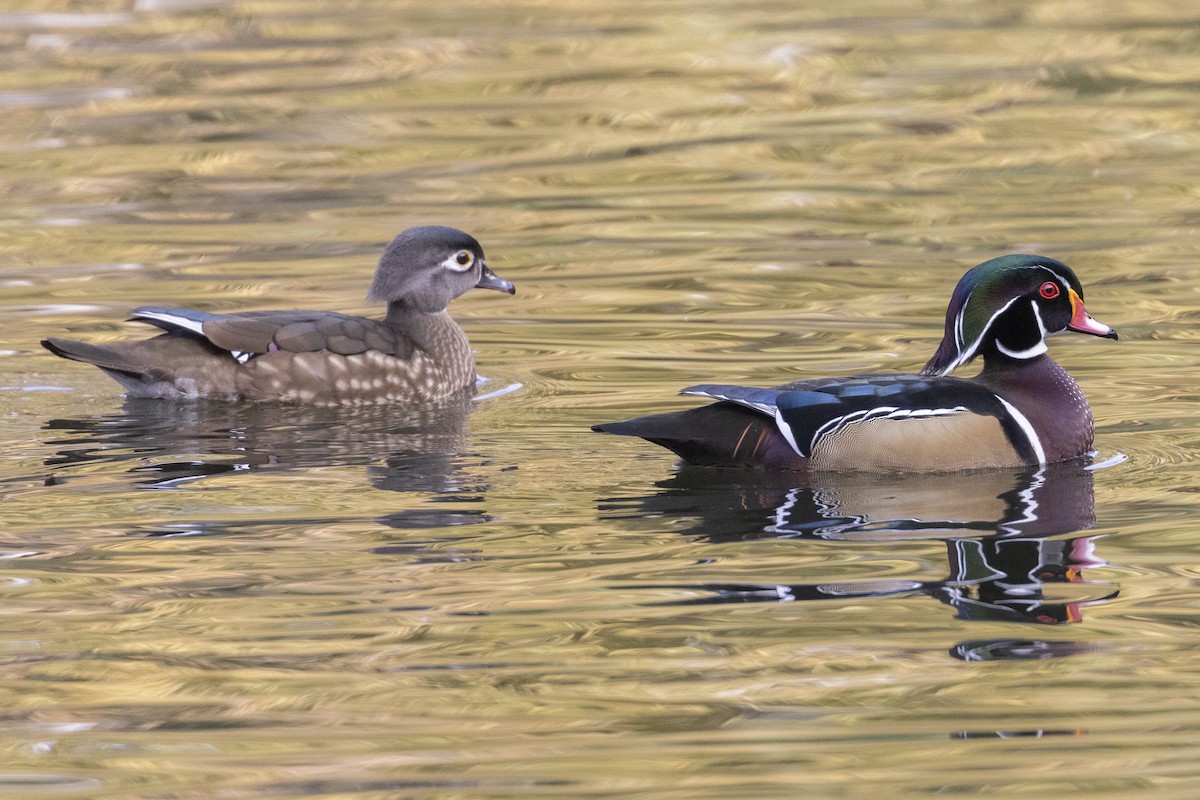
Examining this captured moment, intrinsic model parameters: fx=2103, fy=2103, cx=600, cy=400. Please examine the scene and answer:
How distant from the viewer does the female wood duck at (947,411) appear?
8180 mm

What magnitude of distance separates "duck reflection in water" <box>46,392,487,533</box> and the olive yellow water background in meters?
0.04

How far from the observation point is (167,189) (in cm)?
1567

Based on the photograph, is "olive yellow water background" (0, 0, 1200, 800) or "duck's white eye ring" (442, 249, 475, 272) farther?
"duck's white eye ring" (442, 249, 475, 272)

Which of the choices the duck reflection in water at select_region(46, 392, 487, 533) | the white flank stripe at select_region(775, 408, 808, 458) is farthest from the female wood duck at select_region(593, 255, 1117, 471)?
the duck reflection in water at select_region(46, 392, 487, 533)

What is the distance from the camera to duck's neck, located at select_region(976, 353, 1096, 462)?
8.39 meters

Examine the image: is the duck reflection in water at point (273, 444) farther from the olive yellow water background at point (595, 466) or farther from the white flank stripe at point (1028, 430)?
the white flank stripe at point (1028, 430)

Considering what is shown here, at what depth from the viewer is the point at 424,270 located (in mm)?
10852

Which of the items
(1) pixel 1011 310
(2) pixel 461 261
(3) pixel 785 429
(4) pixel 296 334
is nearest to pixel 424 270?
(2) pixel 461 261

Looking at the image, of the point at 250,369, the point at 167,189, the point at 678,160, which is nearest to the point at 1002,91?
the point at 678,160

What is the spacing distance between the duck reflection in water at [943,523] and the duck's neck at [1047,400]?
4.4 inches

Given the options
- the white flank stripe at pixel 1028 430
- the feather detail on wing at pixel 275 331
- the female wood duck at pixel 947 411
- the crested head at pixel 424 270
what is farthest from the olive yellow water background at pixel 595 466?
the crested head at pixel 424 270

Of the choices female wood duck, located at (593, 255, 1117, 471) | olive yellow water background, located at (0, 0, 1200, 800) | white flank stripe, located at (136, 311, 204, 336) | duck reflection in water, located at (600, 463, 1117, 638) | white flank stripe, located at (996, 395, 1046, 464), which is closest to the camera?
olive yellow water background, located at (0, 0, 1200, 800)

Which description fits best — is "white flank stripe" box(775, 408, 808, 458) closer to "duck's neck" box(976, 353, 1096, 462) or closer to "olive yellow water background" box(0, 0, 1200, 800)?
"olive yellow water background" box(0, 0, 1200, 800)

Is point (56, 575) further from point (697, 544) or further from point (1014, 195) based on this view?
point (1014, 195)
